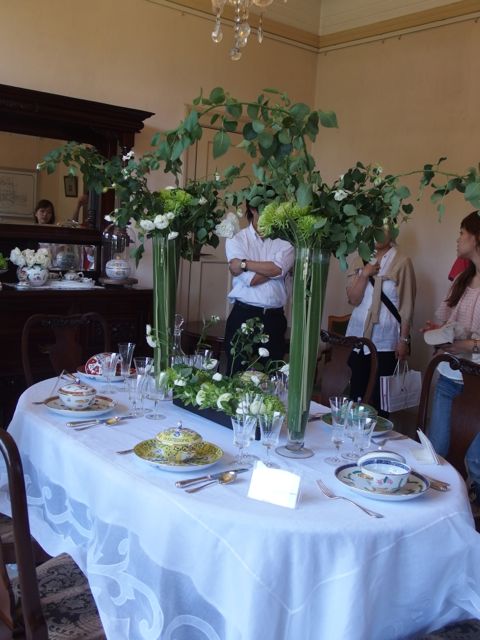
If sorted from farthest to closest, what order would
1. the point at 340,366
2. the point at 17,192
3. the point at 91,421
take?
the point at 17,192 < the point at 340,366 < the point at 91,421

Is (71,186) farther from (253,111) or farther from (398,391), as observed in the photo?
(253,111)

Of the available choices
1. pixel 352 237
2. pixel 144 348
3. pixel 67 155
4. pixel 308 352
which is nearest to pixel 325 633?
pixel 308 352

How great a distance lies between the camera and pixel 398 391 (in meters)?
3.17

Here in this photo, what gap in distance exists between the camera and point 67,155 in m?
2.30

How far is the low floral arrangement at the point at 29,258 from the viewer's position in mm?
3885

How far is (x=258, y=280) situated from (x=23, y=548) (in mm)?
2285

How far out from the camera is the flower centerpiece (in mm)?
3848


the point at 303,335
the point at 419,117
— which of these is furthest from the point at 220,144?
the point at 419,117

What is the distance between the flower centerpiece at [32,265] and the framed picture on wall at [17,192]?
0.88ft

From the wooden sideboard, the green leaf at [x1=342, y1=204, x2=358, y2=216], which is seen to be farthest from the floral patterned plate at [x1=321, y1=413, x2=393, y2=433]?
the wooden sideboard

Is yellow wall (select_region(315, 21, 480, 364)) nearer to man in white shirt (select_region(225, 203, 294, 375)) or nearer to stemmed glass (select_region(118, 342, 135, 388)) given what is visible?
man in white shirt (select_region(225, 203, 294, 375))

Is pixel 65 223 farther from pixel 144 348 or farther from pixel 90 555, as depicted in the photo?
pixel 90 555

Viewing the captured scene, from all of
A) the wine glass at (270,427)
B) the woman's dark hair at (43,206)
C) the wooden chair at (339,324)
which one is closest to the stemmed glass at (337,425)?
the wine glass at (270,427)

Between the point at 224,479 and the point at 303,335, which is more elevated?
the point at 303,335
